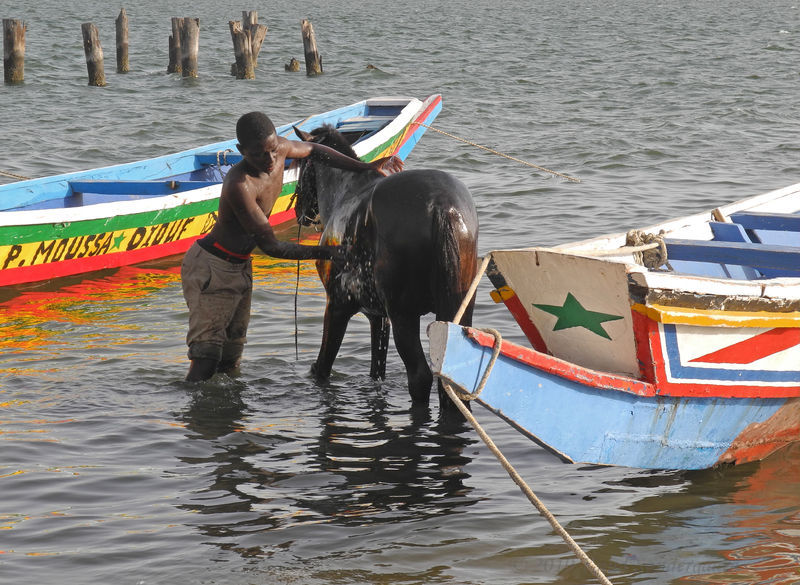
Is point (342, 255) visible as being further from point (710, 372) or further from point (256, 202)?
point (710, 372)

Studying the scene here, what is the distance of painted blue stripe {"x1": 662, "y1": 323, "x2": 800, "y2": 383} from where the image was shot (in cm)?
468

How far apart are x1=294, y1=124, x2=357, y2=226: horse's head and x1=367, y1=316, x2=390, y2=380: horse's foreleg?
88 centimetres

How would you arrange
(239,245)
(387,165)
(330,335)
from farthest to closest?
1. (330,335)
2. (387,165)
3. (239,245)

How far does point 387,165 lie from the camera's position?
6500 mm

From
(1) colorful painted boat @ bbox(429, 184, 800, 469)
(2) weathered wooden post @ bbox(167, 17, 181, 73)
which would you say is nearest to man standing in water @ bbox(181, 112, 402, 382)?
(1) colorful painted boat @ bbox(429, 184, 800, 469)

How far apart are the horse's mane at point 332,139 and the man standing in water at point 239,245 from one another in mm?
177

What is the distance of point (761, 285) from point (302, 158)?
3108 mm

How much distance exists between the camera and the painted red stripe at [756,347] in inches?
190

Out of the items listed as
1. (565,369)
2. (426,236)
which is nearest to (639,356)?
(565,369)

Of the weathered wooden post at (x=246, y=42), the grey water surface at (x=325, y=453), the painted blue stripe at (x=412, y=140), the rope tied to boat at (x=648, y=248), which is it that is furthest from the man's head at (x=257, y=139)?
the weathered wooden post at (x=246, y=42)

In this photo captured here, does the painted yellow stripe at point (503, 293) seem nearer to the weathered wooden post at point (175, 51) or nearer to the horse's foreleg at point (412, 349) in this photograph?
the horse's foreleg at point (412, 349)

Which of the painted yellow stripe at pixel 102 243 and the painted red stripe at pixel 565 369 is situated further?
the painted yellow stripe at pixel 102 243

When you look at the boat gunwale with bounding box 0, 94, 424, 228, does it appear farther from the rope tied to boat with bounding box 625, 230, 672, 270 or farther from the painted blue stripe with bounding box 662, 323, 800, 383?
the painted blue stripe with bounding box 662, 323, 800, 383

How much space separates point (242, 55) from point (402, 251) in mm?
22189
